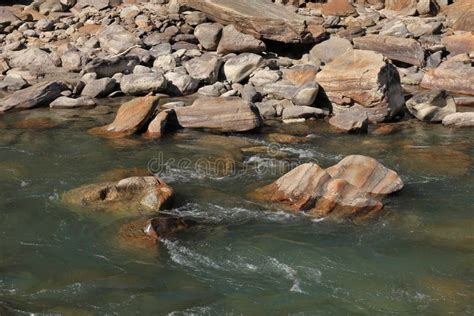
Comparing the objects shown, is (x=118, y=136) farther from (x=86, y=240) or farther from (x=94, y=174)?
(x=86, y=240)

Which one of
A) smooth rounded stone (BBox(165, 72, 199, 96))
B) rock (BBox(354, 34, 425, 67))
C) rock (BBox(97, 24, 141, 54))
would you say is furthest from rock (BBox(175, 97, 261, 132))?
rock (BBox(97, 24, 141, 54))

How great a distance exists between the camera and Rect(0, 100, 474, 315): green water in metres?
7.20

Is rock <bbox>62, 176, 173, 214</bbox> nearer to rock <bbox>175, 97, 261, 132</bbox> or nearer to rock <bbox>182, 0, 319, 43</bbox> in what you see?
rock <bbox>175, 97, 261, 132</bbox>

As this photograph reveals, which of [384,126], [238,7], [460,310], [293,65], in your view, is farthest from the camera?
[238,7]

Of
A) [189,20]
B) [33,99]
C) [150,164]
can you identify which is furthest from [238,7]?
[150,164]

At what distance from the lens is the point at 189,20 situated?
2428 cm

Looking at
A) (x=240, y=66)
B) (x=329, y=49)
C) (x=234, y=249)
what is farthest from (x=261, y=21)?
(x=234, y=249)

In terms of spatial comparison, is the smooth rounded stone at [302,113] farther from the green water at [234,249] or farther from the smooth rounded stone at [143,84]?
the smooth rounded stone at [143,84]

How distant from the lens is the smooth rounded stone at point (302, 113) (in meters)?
16.0

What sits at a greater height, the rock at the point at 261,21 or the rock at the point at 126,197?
the rock at the point at 261,21

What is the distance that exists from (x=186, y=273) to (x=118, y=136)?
7113 mm

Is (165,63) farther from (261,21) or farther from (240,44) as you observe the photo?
(261,21)

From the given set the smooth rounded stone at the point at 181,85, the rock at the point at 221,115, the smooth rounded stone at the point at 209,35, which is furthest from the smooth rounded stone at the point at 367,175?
the smooth rounded stone at the point at 209,35

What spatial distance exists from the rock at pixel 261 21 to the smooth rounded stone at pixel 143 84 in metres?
5.05
